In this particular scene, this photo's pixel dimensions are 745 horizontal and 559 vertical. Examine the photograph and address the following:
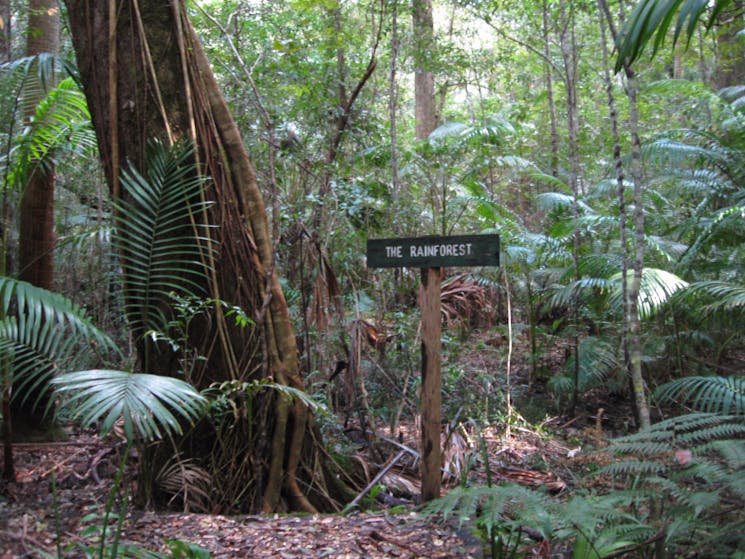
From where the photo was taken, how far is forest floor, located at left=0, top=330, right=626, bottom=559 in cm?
303

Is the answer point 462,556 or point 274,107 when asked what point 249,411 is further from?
point 274,107

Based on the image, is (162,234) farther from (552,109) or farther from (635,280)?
(552,109)

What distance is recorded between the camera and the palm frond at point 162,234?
3666 mm

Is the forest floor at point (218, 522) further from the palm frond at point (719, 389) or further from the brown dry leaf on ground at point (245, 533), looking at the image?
the palm frond at point (719, 389)

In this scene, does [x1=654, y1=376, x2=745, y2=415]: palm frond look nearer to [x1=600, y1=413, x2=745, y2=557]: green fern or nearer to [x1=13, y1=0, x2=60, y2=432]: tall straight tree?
[x1=600, y1=413, x2=745, y2=557]: green fern

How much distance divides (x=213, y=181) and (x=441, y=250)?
57.0 inches

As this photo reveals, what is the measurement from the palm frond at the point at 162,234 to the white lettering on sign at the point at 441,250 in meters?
1.23

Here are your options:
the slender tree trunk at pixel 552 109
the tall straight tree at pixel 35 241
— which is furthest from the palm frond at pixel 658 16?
the slender tree trunk at pixel 552 109

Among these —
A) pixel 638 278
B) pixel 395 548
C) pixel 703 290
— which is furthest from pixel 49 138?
pixel 703 290

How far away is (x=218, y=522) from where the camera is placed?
339 centimetres

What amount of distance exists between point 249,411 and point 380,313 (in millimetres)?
3326

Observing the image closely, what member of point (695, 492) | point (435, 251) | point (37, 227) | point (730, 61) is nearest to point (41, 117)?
point (37, 227)

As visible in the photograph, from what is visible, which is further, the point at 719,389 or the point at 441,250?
the point at 719,389

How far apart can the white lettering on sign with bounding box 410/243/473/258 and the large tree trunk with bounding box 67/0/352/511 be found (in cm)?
90
